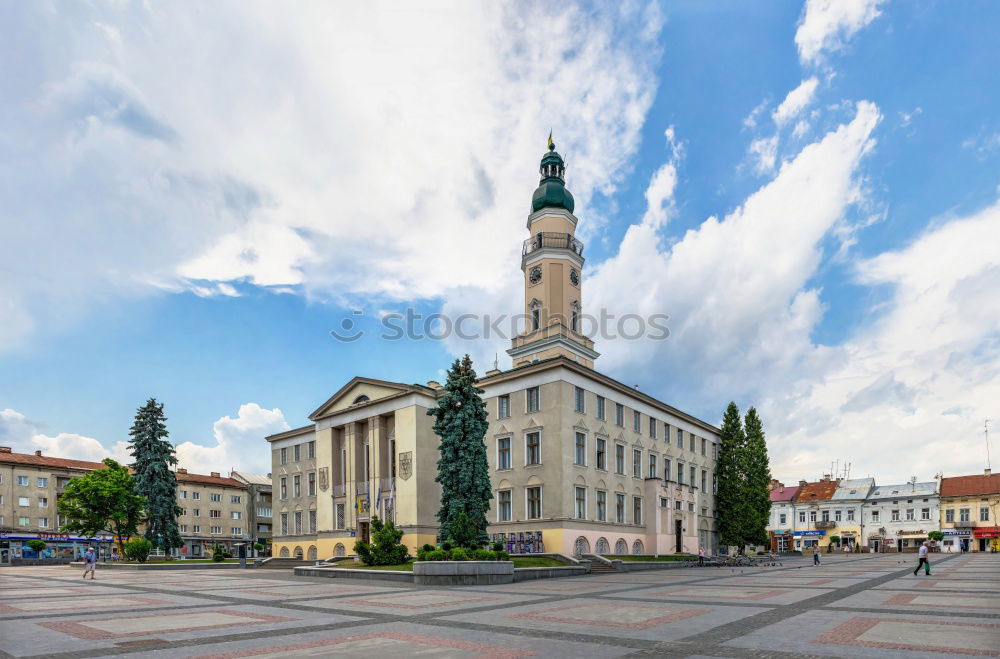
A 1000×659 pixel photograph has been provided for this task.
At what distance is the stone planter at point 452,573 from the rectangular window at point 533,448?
15.5 metres

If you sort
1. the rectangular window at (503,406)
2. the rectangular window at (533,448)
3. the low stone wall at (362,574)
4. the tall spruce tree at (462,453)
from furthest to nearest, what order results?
the rectangular window at (503,406)
the rectangular window at (533,448)
the tall spruce tree at (462,453)
the low stone wall at (362,574)

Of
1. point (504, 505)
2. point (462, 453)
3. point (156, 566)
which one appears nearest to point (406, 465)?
point (504, 505)

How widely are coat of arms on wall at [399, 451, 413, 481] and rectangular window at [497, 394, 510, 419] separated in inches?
298

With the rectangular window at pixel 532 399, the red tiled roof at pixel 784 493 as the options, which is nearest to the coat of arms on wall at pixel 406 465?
the rectangular window at pixel 532 399

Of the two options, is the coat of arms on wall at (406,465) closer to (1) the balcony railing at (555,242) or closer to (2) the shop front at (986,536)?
(1) the balcony railing at (555,242)

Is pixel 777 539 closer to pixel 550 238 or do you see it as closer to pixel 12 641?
Result: pixel 550 238

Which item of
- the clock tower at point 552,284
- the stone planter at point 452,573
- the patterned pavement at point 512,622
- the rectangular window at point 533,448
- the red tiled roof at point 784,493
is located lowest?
the red tiled roof at point 784,493

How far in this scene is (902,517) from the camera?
99.4m

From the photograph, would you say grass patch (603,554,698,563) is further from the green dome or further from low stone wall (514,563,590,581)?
the green dome

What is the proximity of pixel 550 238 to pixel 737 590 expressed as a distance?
37919 mm

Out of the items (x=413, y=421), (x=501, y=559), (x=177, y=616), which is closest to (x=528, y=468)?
(x=413, y=421)

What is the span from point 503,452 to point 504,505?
3.77 metres

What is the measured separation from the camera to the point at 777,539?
10625cm

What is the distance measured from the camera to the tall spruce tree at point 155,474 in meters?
60.7
